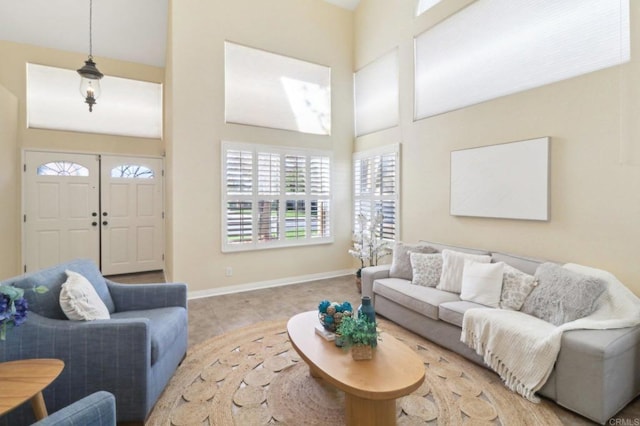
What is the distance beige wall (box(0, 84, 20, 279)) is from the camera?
13.9ft

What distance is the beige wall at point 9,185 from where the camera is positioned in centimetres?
424

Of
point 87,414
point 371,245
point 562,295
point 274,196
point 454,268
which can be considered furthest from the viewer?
point 274,196

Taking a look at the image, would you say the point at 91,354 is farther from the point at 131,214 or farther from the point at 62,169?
the point at 62,169

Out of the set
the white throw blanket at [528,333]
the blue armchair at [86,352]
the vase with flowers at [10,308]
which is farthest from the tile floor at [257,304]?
the white throw blanket at [528,333]

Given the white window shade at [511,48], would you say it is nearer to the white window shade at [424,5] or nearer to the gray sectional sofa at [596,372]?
the white window shade at [424,5]

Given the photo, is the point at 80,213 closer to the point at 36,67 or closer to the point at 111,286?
the point at 36,67

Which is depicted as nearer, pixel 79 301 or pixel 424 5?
pixel 79 301

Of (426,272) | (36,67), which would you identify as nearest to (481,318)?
(426,272)

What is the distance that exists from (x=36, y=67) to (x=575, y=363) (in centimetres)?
750

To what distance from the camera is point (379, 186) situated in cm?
499

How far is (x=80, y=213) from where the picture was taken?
17.1 ft

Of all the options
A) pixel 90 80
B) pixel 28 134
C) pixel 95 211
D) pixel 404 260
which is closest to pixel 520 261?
pixel 404 260

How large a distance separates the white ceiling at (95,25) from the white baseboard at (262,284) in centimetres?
433

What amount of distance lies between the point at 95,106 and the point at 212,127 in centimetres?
253
